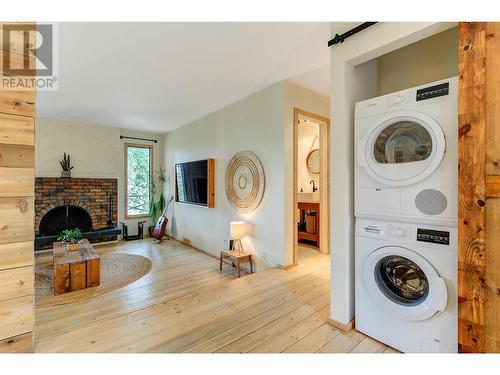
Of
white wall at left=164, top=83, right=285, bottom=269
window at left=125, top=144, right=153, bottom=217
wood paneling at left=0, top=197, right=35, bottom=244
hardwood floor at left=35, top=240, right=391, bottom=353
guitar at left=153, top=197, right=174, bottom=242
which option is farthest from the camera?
window at left=125, top=144, right=153, bottom=217

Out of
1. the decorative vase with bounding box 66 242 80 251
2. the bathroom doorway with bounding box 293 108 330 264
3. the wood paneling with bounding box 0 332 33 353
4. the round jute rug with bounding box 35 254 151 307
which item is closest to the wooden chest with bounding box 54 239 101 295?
the round jute rug with bounding box 35 254 151 307

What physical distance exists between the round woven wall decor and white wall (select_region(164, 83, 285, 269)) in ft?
0.31

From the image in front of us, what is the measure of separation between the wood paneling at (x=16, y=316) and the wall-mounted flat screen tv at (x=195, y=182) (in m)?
3.11

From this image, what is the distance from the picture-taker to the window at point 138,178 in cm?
604

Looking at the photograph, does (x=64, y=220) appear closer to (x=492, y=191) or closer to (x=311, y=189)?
(x=311, y=189)

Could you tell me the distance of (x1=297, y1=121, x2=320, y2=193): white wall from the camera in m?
4.98

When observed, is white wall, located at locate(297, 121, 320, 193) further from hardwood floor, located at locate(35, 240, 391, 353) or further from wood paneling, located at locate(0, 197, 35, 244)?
wood paneling, located at locate(0, 197, 35, 244)

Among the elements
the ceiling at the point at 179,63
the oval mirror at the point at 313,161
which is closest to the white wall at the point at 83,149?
the ceiling at the point at 179,63

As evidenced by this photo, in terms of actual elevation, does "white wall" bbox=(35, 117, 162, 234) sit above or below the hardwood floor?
above

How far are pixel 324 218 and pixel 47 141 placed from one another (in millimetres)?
5729

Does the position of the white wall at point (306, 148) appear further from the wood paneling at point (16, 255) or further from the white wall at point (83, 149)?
the wood paneling at point (16, 255)

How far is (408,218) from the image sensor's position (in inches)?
60.6

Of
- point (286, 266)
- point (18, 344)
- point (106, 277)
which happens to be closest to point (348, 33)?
point (286, 266)
